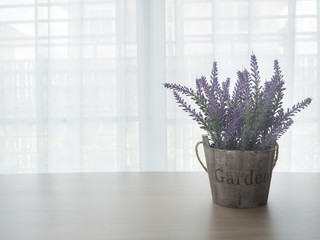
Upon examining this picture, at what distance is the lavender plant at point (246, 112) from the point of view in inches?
23.9

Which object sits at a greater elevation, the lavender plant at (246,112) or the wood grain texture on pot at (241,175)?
the lavender plant at (246,112)

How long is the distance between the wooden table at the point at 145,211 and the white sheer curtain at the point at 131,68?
1.47 metres

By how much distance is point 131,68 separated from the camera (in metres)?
2.32

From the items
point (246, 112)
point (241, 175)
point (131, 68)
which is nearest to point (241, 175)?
point (241, 175)

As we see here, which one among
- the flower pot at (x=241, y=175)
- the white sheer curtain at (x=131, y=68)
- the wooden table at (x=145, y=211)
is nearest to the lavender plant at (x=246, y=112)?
the flower pot at (x=241, y=175)

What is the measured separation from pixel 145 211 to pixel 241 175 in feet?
0.66

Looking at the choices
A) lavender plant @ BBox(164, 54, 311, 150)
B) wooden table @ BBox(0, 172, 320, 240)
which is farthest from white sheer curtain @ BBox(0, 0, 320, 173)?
lavender plant @ BBox(164, 54, 311, 150)

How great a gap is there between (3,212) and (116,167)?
1779 mm

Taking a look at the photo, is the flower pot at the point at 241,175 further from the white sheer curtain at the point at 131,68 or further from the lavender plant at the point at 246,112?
the white sheer curtain at the point at 131,68

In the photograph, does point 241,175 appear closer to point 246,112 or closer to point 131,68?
point 246,112

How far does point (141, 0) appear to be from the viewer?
7.51 ft

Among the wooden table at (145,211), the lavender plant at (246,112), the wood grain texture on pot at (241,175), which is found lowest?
the wooden table at (145,211)

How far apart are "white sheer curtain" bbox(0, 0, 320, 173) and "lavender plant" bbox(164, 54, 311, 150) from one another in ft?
5.47

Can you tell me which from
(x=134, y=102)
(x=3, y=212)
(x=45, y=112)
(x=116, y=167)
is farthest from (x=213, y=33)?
(x=3, y=212)
